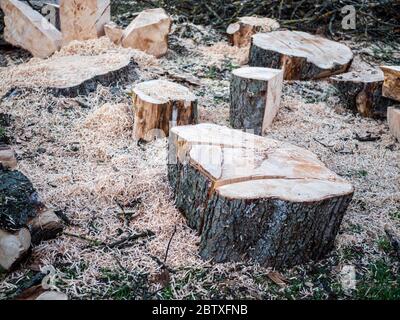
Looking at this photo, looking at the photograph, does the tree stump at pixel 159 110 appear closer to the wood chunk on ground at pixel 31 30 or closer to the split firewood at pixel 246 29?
the wood chunk on ground at pixel 31 30

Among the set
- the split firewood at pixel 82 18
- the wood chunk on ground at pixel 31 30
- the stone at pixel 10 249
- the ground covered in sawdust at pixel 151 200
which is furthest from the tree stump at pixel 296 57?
the stone at pixel 10 249

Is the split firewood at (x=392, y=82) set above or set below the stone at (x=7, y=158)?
above

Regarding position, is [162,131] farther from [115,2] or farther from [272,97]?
[115,2]

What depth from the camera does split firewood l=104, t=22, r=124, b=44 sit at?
17.9 feet

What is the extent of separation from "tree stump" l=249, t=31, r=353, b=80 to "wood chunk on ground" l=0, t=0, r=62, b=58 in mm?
2473

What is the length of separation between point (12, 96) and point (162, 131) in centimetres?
161

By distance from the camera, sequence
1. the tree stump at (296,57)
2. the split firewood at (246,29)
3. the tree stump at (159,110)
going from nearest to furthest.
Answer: the tree stump at (159,110)
the tree stump at (296,57)
the split firewood at (246,29)

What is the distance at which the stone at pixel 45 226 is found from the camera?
2.45 meters

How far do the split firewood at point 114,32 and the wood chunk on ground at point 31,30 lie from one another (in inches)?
23.2

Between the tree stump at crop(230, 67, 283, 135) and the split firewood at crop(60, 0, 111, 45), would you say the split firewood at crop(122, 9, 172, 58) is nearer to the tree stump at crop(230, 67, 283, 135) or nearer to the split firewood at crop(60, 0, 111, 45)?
the split firewood at crop(60, 0, 111, 45)

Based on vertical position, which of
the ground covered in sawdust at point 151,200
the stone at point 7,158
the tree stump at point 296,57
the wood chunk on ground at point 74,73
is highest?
the tree stump at point 296,57

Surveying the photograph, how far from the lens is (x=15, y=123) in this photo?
3.94 m

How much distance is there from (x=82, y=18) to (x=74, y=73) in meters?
1.26
